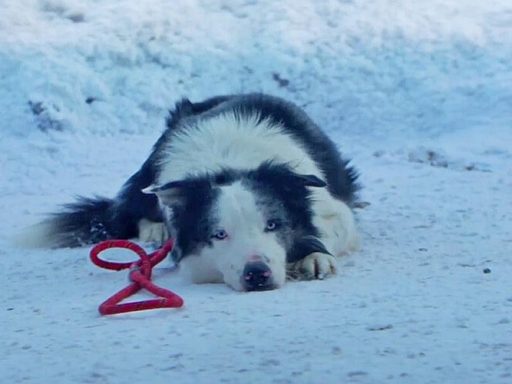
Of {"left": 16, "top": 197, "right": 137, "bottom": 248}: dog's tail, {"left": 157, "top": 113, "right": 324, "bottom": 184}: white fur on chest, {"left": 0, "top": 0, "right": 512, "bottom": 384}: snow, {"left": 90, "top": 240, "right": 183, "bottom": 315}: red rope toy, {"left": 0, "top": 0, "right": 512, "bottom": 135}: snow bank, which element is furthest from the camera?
{"left": 0, "top": 0, "right": 512, "bottom": 135}: snow bank

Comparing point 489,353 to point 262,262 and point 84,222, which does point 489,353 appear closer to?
point 262,262

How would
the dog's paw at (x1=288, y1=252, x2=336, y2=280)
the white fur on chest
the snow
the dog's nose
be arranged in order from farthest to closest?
1. the white fur on chest
2. the dog's paw at (x1=288, y1=252, x2=336, y2=280)
3. the dog's nose
4. the snow

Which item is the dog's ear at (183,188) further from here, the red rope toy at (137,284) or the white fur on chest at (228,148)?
the red rope toy at (137,284)

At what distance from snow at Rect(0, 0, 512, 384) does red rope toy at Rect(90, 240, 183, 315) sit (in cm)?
6

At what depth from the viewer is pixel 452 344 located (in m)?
3.81

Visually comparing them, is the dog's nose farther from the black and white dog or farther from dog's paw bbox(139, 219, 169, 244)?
dog's paw bbox(139, 219, 169, 244)

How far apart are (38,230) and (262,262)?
6.50ft

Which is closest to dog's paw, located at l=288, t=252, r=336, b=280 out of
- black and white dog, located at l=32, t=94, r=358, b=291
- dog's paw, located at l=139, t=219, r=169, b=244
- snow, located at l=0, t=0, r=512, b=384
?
black and white dog, located at l=32, t=94, r=358, b=291

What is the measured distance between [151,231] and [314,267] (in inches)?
62.8

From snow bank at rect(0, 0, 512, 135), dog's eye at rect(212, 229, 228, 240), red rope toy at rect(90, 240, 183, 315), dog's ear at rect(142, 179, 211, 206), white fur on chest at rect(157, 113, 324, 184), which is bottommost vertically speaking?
red rope toy at rect(90, 240, 183, 315)

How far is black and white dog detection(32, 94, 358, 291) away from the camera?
5.16 meters

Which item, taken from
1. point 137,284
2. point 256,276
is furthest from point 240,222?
point 137,284

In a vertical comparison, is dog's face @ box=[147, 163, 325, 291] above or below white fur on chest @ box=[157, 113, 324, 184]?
below

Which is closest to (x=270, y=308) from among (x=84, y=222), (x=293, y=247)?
(x=293, y=247)
